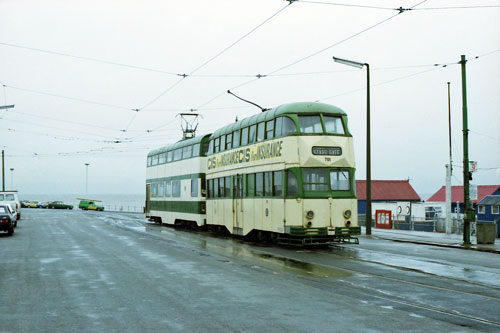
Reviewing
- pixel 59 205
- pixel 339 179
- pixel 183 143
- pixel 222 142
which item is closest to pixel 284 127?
pixel 339 179

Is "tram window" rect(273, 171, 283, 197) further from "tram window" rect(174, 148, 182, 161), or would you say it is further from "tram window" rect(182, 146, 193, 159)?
"tram window" rect(174, 148, 182, 161)

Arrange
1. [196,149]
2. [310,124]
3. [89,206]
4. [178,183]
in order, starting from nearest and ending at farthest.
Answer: [310,124] → [196,149] → [178,183] → [89,206]

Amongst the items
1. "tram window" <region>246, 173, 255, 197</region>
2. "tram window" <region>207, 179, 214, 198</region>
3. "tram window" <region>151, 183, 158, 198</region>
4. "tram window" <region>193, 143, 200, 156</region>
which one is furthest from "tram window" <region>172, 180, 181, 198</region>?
"tram window" <region>246, 173, 255, 197</region>

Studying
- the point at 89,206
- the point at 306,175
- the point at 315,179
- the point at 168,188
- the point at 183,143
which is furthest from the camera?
the point at 89,206

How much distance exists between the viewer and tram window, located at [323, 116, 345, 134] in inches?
749

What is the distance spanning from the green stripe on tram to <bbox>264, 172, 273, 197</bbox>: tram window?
891 cm

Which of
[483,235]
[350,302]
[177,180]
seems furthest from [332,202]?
[177,180]

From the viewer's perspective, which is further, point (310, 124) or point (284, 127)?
point (284, 127)

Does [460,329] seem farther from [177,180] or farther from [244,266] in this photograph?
[177,180]

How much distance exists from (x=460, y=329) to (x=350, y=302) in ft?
7.30

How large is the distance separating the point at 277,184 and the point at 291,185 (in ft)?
3.03

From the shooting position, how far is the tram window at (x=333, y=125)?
19016 mm

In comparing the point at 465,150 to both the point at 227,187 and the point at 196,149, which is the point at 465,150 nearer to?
the point at 227,187

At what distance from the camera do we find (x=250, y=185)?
2186 centimetres
